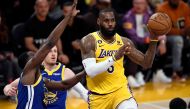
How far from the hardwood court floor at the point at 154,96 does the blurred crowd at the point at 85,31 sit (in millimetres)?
269

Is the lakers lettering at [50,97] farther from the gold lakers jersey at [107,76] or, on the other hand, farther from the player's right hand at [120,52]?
the player's right hand at [120,52]

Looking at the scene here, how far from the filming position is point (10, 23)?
414 inches

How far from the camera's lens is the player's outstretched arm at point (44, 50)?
196 inches

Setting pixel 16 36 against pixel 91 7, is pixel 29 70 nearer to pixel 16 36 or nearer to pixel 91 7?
pixel 16 36

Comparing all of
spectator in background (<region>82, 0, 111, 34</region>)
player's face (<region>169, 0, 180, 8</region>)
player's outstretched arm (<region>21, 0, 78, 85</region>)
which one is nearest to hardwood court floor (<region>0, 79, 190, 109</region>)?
spectator in background (<region>82, 0, 111, 34</region>)

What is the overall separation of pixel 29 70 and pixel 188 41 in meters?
6.56

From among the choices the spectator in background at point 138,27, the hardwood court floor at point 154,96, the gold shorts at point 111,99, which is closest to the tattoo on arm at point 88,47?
the gold shorts at point 111,99

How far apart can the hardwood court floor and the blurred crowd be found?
Answer: 0.88 feet

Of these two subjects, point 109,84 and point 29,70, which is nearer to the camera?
point 29,70

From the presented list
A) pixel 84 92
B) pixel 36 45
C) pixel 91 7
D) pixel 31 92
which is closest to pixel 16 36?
pixel 36 45

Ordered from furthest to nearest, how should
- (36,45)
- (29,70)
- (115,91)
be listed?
(36,45) < (115,91) < (29,70)

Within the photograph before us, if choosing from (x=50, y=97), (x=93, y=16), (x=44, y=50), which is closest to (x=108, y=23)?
(x=50, y=97)

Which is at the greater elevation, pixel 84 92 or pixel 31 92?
pixel 31 92

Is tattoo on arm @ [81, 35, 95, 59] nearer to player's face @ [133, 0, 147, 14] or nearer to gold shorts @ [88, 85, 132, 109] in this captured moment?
gold shorts @ [88, 85, 132, 109]
